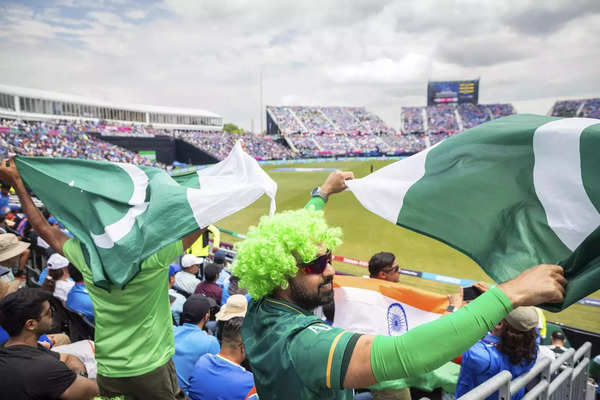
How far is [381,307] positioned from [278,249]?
6.87ft

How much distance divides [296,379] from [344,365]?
0.26m

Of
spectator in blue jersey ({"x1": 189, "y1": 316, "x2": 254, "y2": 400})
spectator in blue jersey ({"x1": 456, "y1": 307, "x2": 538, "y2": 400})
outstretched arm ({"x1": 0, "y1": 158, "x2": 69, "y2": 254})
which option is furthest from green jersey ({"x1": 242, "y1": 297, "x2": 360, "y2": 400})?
outstretched arm ({"x1": 0, "y1": 158, "x2": 69, "y2": 254})

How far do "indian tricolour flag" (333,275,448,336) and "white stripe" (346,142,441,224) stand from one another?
1.13m

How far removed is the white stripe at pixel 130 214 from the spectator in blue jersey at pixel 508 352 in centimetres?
272

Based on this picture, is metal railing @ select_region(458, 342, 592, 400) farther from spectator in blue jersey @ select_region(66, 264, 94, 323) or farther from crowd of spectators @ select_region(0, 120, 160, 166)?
crowd of spectators @ select_region(0, 120, 160, 166)

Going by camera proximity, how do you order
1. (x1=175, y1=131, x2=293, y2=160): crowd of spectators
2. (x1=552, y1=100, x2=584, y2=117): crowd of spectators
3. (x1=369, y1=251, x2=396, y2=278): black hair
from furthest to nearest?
(x1=552, y1=100, x2=584, y2=117): crowd of spectators → (x1=175, y1=131, x2=293, y2=160): crowd of spectators → (x1=369, y1=251, x2=396, y2=278): black hair

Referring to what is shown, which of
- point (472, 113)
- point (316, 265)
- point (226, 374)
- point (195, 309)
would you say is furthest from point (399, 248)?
point (472, 113)

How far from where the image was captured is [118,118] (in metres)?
64.0

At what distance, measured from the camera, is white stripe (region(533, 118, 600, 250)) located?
69.2 inches

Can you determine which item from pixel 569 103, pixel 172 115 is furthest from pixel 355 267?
pixel 569 103

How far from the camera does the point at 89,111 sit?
5884 cm

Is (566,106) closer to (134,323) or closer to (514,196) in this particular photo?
(514,196)

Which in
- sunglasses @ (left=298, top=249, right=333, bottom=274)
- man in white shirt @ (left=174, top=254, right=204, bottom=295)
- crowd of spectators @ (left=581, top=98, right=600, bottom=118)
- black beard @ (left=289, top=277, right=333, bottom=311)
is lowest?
man in white shirt @ (left=174, top=254, right=204, bottom=295)

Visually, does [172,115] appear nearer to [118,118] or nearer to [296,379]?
[118,118]
